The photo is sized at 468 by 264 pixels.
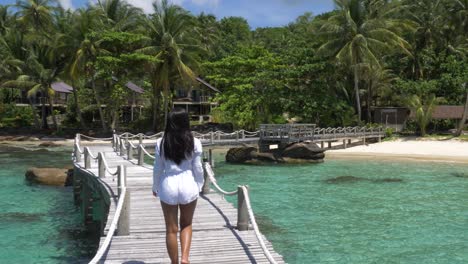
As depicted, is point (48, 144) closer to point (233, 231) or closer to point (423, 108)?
point (423, 108)

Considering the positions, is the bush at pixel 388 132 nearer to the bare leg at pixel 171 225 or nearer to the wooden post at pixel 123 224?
the wooden post at pixel 123 224

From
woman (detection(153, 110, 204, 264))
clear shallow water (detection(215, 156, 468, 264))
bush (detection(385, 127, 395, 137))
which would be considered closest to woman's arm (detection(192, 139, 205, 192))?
woman (detection(153, 110, 204, 264))

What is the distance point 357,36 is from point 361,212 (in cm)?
2510

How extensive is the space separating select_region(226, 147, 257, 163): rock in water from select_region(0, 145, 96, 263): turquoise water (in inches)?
466

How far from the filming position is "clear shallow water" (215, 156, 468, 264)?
12125 mm

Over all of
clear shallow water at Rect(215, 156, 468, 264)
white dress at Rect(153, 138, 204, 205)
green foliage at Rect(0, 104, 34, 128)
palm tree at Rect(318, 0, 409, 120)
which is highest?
palm tree at Rect(318, 0, 409, 120)

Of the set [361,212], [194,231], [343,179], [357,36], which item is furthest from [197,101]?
[194,231]

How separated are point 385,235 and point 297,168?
1498cm

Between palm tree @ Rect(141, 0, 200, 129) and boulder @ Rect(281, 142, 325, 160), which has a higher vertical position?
palm tree @ Rect(141, 0, 200, 129)

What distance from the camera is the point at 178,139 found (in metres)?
6.05

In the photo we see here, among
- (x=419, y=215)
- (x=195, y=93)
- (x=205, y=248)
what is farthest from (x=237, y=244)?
(x=195, y=93)

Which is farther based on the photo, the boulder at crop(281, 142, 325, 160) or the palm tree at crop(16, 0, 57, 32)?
the palm tree at crop(16, 0, 57, 32)

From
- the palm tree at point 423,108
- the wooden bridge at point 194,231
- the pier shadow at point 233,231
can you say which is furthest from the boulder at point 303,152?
the pier shadow at point 233,231

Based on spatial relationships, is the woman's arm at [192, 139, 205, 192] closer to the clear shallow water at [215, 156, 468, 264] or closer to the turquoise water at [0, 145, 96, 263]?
the clear shallow water at [215, 156, 468, 264]
